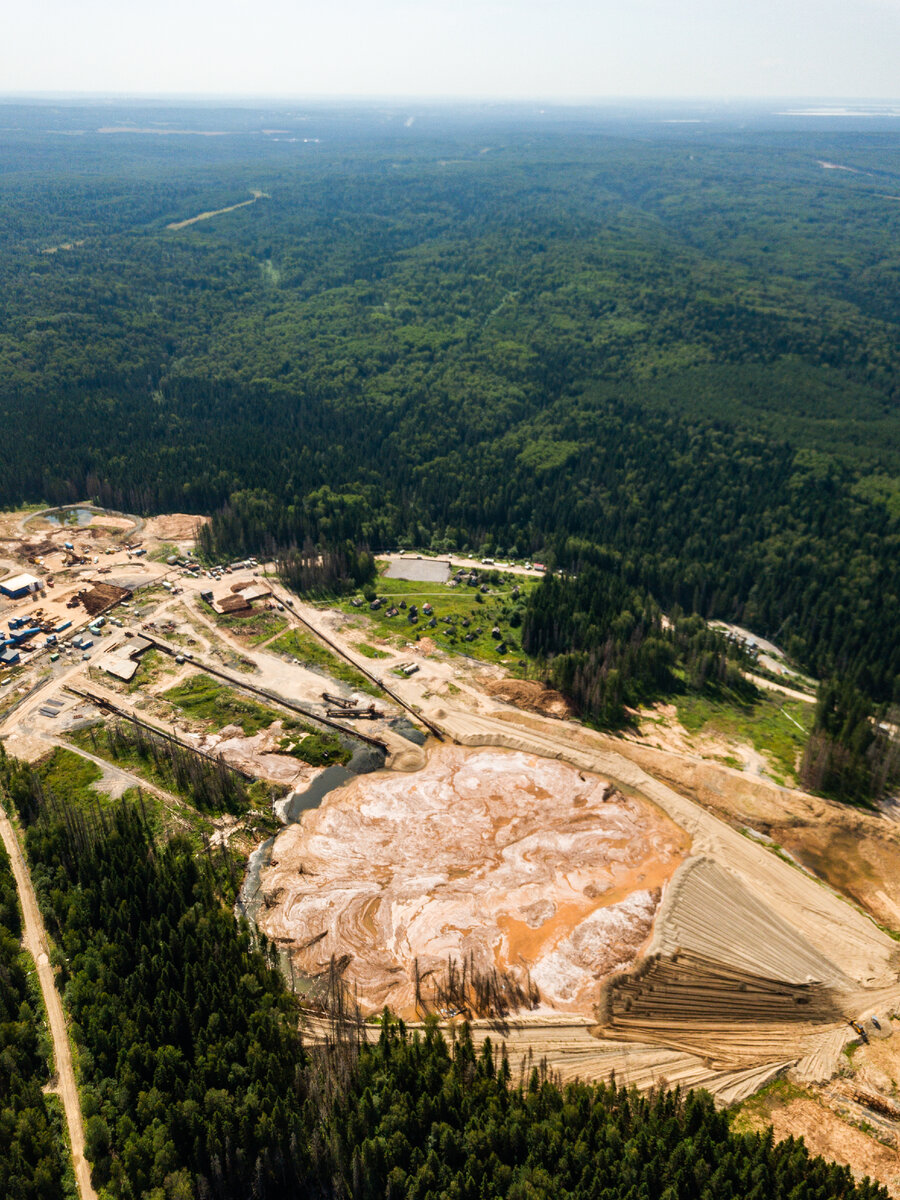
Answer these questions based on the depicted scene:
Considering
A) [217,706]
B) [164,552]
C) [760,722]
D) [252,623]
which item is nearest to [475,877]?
[217,706]

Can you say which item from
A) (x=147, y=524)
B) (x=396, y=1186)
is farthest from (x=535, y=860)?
(x=147, y=524)

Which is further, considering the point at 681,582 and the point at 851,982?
the point at 681,582

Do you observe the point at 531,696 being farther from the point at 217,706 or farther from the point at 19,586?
the point at 19,586

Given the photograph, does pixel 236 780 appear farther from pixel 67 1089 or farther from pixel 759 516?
pixel 759 516

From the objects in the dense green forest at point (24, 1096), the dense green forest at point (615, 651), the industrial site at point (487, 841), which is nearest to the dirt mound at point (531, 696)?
the industrial site at point (487, 841)

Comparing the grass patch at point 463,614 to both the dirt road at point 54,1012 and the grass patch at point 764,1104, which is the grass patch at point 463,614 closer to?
the dirt road at point 54,1012

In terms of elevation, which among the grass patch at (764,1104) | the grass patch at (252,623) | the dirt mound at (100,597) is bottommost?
the grass patch at (764,1104)
